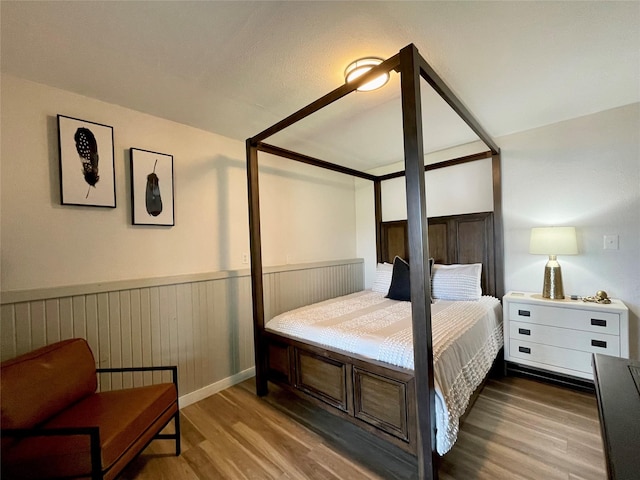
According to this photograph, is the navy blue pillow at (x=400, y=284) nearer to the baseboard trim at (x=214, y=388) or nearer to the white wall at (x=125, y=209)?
the white wall at (x=125, y=209)

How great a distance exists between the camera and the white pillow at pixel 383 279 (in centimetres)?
323

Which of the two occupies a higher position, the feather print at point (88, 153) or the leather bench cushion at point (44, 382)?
the feather print at point (88, 153)

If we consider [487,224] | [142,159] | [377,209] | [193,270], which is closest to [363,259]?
[377,209]

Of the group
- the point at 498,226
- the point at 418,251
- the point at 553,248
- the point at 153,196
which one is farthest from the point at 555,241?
the point at 153,196

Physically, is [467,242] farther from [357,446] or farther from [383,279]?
[357,446]

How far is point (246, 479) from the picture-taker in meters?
1.46

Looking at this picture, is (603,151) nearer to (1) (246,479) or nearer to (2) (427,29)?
(2) (427,29)

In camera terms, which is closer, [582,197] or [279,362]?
[279,362]

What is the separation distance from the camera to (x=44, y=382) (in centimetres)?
133

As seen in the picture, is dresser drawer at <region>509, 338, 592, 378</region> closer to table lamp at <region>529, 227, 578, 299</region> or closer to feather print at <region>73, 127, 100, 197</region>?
table lamp at <region>529, 227, 578, 299</region>

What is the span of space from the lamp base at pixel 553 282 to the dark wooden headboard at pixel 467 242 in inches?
17.9

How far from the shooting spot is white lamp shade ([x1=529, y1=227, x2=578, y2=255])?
224 cm

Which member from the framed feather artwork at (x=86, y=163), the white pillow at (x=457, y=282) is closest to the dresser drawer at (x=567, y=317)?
the white pillow at (x=457, y=282)

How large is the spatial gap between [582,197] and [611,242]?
441 mm
